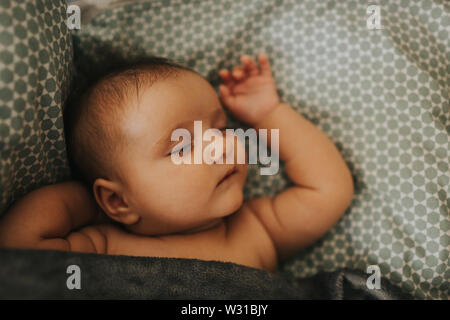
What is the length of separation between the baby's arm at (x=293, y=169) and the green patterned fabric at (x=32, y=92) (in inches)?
17.9

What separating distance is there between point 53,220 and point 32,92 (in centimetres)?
28

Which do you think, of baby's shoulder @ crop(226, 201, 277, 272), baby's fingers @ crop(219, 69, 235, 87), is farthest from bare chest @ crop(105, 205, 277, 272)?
baby's fingers @ crop(219, 69, 235, 87)

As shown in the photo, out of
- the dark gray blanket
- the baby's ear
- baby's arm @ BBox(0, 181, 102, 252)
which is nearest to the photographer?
the dark gray blanket

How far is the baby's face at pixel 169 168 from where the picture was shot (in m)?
0.88

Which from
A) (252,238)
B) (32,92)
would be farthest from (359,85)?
(32,92)

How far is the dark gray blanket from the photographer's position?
0.67 m

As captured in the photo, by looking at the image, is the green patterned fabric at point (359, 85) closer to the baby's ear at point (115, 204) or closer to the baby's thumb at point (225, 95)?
the baby's thumb at point (225, 95)

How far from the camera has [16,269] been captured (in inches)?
26.2

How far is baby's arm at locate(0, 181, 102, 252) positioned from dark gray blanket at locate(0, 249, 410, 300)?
4.6 inches

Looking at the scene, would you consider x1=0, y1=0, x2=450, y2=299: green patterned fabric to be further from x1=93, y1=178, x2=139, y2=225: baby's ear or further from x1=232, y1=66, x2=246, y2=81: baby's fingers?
x1=93, y1=178, x2=139, y2=225: baby's ear

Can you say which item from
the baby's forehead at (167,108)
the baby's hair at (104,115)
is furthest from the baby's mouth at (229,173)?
the baby's hair at (104,115)

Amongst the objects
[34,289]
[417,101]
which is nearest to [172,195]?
[34,289]
